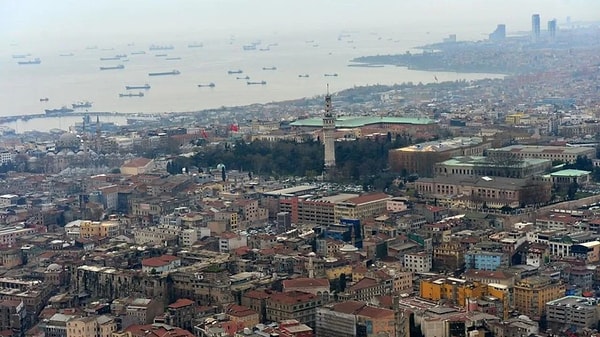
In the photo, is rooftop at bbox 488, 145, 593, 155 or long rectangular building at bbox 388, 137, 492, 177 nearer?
long rectangular building at bbox 388, 137, 492, 177

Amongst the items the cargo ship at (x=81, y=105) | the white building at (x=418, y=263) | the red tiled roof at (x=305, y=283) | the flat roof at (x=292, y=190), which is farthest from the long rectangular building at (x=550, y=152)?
the cargo ship at (x=81, y=105)

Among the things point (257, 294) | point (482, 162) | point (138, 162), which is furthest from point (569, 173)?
point (257, 294)

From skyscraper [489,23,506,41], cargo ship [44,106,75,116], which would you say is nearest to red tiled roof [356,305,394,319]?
cargo ship [44,106,75,116]

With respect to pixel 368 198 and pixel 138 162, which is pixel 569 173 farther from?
pixel 138 162

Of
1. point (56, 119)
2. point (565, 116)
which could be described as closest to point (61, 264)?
point (565, 116)

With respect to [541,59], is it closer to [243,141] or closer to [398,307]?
[243,141]

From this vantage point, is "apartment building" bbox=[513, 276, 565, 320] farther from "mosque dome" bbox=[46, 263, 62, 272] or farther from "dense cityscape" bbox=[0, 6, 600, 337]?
"mosque dome" bbox=[46, 263, 62, 272]

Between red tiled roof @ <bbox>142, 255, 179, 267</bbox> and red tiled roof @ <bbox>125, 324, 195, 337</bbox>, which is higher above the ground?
red tiled roof @ <bbox>142, 255, 179, 267</bbox>
